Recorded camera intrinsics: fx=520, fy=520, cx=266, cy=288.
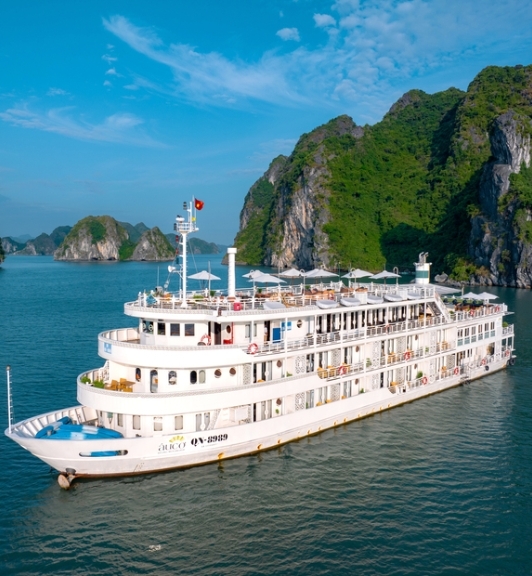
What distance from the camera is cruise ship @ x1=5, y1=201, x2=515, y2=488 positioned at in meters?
20.2

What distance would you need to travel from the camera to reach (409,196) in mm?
181875

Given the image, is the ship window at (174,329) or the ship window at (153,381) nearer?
the ship window at (153,381)

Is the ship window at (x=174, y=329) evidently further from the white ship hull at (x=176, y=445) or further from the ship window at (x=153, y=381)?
the white ship hull at (x=176, y=445)

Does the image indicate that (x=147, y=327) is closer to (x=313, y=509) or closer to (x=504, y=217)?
(x=313, y=509)

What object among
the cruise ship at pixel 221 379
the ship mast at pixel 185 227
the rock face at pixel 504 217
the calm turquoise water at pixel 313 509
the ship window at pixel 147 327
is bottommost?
the calm turquoise water at pixel 313 509

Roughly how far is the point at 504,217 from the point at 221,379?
116718 millimetres

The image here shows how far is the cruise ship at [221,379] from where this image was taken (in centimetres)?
2016

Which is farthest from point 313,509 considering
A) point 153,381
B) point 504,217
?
point 504,217

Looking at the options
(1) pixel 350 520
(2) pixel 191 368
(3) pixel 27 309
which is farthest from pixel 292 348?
(3) pixel 27 309

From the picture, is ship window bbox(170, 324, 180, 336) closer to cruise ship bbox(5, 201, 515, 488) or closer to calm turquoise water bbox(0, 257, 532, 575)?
cruise ship bbox(5, 201, 515, 488)

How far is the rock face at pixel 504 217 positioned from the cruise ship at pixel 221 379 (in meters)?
95.0

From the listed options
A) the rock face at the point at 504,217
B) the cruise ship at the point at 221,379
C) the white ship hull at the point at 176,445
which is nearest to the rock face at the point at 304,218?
the rock face at the point at 504,217

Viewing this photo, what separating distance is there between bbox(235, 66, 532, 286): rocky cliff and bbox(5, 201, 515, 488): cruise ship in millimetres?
98333

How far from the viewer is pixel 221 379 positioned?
22062 mm
